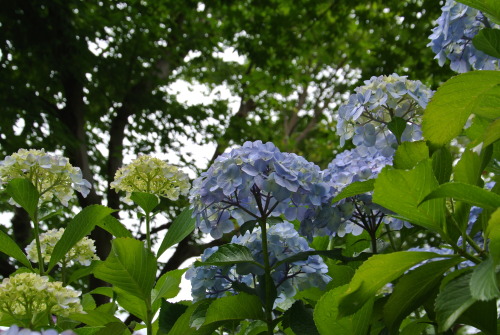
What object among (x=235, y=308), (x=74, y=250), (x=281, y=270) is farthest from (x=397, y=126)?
(x=74, y=250)

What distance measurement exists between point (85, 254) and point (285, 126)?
10750 mm

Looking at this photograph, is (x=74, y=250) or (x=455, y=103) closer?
(x=455, y=103)

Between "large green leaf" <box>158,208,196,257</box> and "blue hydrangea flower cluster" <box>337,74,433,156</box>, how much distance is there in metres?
0.44

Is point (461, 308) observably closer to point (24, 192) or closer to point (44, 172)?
point (24, 192)

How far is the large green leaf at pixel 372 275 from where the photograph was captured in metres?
0.74

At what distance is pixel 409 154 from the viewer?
35.8 inches

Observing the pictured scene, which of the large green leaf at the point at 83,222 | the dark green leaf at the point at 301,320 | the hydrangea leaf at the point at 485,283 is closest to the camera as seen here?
the hydrangea leaf at the point at 485,283

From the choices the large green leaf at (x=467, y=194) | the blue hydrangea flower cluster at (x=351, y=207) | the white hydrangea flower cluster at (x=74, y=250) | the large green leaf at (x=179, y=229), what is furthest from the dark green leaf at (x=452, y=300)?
the white hydrangea flower cluster at (x=74, y=250)

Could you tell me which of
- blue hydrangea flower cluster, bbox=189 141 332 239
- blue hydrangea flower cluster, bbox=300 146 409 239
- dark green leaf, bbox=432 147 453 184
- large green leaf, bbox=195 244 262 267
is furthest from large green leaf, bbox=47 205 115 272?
dark green leaf, bbox=432 147 453 184

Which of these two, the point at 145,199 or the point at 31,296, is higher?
the point at 145,199

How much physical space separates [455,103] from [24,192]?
1.04 metres

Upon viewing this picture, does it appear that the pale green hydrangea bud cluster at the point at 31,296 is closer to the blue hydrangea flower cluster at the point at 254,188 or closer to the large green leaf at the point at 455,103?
the blue hydrangea flower cluster at the point at 254,188

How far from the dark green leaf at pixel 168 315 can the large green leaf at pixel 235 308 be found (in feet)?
0.58

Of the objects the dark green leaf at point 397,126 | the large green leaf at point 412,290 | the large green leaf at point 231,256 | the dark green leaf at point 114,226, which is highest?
the dark green leaf at point 114,226
